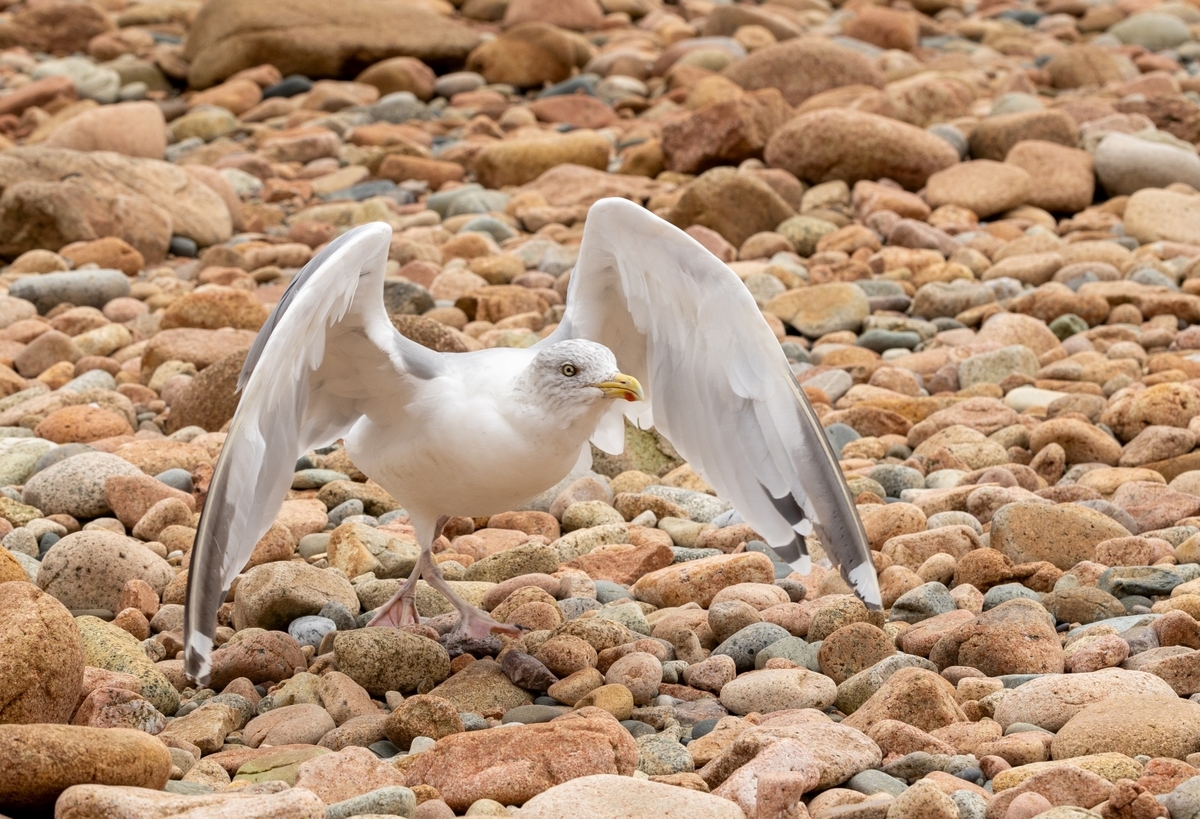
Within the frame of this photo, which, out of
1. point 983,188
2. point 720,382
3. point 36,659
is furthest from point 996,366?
point 36,659

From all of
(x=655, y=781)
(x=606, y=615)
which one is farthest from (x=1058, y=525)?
(x=655, y=781)

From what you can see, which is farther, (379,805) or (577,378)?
(577,378)

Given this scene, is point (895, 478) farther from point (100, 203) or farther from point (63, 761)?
point (100, 203)

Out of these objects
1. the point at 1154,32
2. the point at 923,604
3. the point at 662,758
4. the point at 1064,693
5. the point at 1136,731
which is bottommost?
the point at 1154,32

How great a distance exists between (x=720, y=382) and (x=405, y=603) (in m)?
1.30

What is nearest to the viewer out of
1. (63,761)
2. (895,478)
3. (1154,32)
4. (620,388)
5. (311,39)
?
(63,761)

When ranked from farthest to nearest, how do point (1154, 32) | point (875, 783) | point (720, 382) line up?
point (1154, 32), point (720, 382), point (875, 783)

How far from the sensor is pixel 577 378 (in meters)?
4.32

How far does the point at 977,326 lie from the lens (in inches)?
316

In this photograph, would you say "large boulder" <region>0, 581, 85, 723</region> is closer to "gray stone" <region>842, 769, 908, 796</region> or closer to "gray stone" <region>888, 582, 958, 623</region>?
"gray stone" <region>842, 769, 908, 796</region>

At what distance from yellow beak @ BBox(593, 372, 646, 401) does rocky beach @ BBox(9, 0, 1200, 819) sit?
78cm

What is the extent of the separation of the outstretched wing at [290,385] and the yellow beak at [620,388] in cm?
61

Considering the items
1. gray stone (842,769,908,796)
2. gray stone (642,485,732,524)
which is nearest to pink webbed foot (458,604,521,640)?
gray stone (642,485,732,524)

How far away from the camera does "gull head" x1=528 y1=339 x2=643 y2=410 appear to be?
430 cm
